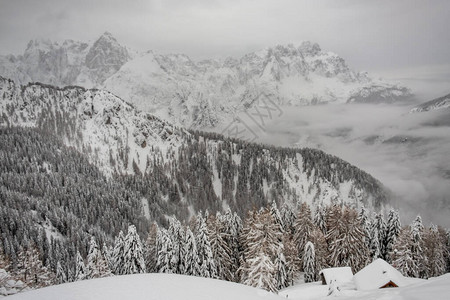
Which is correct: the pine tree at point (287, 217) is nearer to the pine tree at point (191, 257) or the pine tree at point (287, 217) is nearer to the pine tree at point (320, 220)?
the pine tree at point (320, 220)

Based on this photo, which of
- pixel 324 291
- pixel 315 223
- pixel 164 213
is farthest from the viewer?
pixel 164 213

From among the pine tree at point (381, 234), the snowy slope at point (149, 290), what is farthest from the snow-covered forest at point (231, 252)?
the snowy slope at point (149, 290)

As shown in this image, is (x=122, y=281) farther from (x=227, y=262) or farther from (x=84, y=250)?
(x=84, y=250)

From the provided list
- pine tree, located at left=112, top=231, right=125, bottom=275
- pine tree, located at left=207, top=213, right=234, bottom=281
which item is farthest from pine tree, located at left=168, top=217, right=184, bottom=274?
pine tree, located at left=112, top=231, right=125, bottom=275

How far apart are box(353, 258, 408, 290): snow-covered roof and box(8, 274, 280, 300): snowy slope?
95.0 ft

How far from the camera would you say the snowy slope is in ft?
33.2

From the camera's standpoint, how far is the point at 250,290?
12.3m

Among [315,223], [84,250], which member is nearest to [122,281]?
[315,223]

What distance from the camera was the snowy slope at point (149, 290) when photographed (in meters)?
10.1

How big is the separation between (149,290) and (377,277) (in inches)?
1331

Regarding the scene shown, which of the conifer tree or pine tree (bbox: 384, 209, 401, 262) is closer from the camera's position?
the conifer tree

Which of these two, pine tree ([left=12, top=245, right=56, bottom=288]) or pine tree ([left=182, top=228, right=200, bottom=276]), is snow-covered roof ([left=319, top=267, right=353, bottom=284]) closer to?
pine tree ([left=182, top=228, right=200, bottom=276])

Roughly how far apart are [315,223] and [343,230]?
14514mm

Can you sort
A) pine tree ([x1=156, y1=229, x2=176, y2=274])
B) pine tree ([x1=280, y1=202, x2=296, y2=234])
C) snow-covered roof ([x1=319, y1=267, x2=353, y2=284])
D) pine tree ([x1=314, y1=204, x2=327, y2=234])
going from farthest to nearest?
pine tree ([x1=280, y1=202, x2=296, y2=234])
pine tree ([x1=314, y1=204, x2=327, y2=234])
pine tree ([x1=156, y1=229, x2=176, y2=274])
snow-covered roof ([x1=319, y1=267, x2=353, y2=284])
